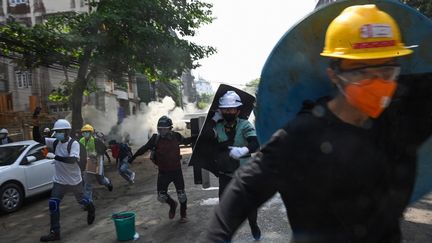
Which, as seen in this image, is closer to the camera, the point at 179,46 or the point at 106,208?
the point at 106,208

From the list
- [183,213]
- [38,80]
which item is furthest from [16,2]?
[183,213]

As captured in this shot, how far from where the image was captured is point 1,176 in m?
8.55

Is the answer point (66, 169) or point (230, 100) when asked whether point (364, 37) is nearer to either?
point (230, 100)

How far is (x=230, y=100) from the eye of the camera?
4930mm

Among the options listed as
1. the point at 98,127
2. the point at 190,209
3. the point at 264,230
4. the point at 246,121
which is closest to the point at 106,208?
the point at 190,209

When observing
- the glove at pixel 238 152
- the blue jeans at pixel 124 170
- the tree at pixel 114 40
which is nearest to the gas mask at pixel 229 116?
the glove at pixel 238 152

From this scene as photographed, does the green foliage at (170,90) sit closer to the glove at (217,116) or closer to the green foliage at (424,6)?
the green foliage at (424,6)

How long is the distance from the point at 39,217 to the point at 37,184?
1.53 meters

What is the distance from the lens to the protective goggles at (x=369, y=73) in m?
1.42

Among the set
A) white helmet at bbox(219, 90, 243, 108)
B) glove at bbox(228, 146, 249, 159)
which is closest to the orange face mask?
glove at bbox(228, 146, 249, 159)

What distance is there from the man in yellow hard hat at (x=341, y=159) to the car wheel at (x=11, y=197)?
8393mm

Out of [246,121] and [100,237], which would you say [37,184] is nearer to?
[100,237]

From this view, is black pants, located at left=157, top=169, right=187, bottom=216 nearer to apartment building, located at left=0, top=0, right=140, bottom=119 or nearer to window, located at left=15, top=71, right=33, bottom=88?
apartment building, located at left=0, top=0, right=140, bottom=119

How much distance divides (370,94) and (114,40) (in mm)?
12016
